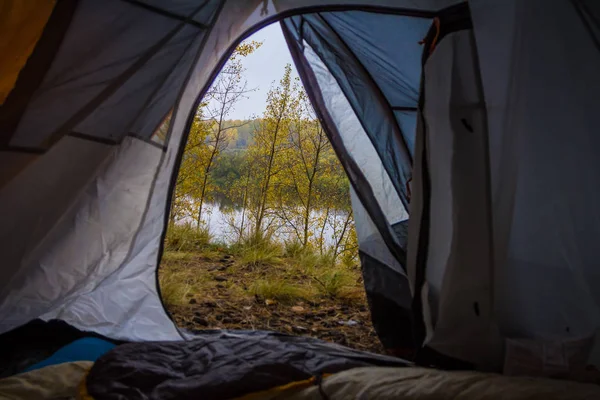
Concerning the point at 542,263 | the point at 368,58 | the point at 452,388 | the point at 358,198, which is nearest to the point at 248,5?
the point at 368,58

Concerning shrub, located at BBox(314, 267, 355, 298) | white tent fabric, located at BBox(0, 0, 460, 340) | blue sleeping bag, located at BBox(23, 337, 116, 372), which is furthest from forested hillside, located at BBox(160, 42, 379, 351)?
blue sleeping bag, located at BBox(23, 337, 116, 372)

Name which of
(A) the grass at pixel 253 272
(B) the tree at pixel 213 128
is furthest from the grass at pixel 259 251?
(B) the tree at pixel 213 128

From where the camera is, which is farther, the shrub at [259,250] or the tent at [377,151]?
the shrub at [259,250]

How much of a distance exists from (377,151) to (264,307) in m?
1.15

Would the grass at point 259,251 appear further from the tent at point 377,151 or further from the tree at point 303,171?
the tent at point 377,151

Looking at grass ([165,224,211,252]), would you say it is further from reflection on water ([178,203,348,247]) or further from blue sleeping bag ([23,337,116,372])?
blue sleeping bag ([23,337,116,372])

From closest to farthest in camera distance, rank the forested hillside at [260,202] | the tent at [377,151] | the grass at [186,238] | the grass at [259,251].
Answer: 1. the tent at [377,151]
2. the forested hillside at [260,202]
3. the grass at [259,251]
4. the grass at [186,238]

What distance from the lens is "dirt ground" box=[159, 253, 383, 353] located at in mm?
1890

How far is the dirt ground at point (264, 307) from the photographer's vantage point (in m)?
1.89

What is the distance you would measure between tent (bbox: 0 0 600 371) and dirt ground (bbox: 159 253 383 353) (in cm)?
30

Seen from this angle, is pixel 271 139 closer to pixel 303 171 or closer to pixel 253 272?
pixel 303 171

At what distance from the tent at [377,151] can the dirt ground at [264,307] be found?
11.7 inches

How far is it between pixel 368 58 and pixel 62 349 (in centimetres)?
163

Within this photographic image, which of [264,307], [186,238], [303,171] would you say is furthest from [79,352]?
[303,171]
